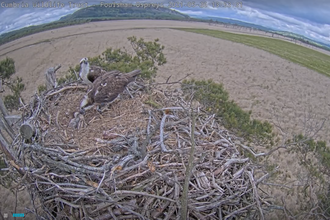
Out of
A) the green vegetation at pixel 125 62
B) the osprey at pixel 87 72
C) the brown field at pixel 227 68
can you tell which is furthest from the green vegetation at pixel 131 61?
the brown field at pixel 227 68

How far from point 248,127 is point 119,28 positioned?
40.8 meters

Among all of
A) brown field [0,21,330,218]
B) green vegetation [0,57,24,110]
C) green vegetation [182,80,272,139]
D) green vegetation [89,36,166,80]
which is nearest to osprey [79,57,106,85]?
green vegetation [89,36,166,80]

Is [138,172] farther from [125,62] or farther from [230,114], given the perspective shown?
[125,62]

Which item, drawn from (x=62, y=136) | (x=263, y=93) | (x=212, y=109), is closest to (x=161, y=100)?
(x=212, y=109)

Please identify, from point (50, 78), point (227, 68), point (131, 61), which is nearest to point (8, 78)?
point (50, 78)

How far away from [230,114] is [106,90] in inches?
95.8

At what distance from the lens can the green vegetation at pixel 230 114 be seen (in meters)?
4.11

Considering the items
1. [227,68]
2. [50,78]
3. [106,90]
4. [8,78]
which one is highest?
[106,90]

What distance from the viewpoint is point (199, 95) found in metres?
4.62

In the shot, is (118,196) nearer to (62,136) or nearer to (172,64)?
(62,136)

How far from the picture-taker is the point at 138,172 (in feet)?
Result: 7.39

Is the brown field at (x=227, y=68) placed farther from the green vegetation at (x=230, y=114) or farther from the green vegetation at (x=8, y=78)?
the green vegetation at (x=230, y=114)

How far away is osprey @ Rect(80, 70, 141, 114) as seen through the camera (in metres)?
3.46

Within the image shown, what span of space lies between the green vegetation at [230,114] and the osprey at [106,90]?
1.22 meters
